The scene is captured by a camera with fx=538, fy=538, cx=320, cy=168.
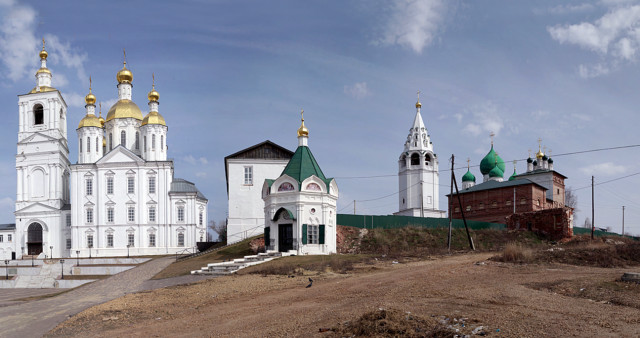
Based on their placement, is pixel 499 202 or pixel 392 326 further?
pixel 499 202

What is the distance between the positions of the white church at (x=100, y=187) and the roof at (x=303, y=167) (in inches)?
1000

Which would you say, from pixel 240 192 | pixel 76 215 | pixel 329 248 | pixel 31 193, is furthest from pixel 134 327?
pixel 31 193

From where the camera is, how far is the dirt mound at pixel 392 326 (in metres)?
9.15

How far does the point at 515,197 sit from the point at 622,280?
42596 millimetres

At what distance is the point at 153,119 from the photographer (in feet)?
188

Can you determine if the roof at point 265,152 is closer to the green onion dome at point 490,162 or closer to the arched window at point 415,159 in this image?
the arched window at point 415,159

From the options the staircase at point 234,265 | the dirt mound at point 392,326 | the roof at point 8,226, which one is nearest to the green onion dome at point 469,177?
the staircase at point 234,265

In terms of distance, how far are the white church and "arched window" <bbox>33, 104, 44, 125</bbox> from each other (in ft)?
0.33

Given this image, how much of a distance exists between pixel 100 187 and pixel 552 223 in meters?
42.4

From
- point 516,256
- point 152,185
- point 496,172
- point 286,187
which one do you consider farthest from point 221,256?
point 496,172

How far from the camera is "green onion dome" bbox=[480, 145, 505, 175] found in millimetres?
70625

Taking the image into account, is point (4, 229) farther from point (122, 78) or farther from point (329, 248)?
point (329, 248)

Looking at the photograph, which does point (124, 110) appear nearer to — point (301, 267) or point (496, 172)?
point (301, 267)

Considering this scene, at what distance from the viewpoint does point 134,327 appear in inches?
502
